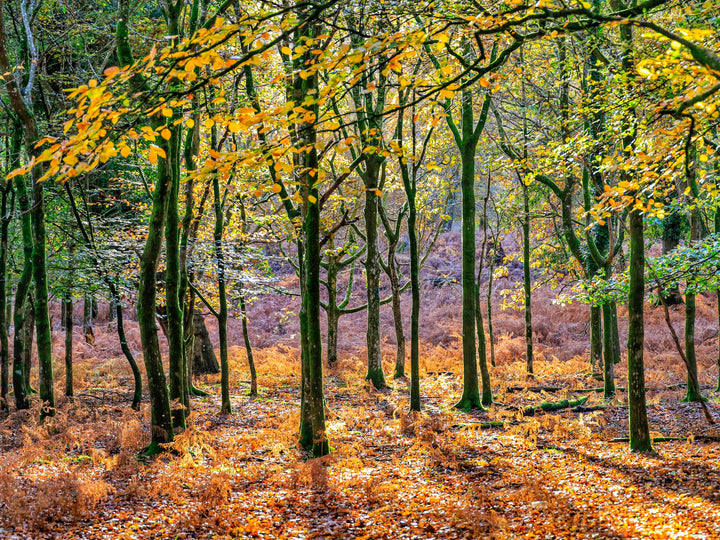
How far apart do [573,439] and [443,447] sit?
2.32 m

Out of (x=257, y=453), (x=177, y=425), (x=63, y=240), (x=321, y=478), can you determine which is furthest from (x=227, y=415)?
(x=63, y=240)

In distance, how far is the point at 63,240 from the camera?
14.0 m

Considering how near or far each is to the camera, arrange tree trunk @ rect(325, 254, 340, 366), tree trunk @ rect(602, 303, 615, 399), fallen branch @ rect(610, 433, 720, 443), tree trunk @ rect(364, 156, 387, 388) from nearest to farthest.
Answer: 1. fallen branch @ rect(610, 433, 720, 443)
2. tree trunk @ rect(602, 303, 615, 399)
3. tree trunk @ rect(364, 156, 387, 388)
4. tree trunk @ rect(325, 254, 340, 366)

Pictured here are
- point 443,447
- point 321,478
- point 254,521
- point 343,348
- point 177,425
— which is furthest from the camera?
point 343,348

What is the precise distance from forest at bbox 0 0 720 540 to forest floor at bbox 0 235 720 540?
0.05m

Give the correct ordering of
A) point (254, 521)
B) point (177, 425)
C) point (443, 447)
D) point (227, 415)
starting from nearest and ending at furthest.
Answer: point (254, 521) < point (443, 447) < point (177, 425) < point (227, 415)

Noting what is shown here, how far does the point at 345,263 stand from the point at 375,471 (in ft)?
35.6

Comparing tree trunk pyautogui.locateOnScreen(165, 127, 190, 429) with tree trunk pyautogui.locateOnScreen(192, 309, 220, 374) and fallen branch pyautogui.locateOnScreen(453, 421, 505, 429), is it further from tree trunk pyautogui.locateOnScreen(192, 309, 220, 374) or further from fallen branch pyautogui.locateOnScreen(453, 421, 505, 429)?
tree trunk pyautogui.locateOnScreen(192, 309, 220, 374)

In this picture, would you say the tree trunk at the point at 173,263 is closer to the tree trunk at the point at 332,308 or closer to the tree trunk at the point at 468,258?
the tree trunk at the point at 468,258

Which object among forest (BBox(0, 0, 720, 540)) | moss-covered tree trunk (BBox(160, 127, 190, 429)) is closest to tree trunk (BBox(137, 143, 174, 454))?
forest (BBox(0, 0, 720, 540))

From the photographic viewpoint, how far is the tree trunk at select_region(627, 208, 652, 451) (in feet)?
22.1

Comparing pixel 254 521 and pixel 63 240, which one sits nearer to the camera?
pixel 254 521

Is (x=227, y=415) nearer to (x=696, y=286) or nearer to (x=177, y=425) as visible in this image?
(x=177, y=425)

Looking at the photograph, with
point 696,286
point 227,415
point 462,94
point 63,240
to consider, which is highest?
point 462,94
